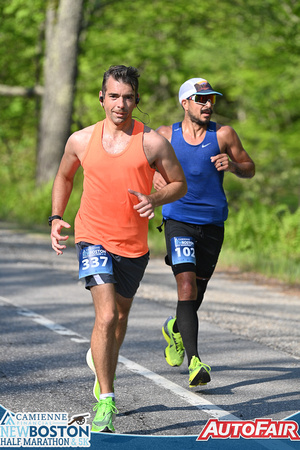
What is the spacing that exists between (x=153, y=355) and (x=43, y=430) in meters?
2.30

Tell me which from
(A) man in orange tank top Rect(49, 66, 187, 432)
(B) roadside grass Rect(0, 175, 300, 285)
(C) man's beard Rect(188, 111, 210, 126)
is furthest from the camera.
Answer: (B) roadside grass Rect(0, 175, 300, 285)

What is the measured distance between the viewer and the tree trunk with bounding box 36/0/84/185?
21.1 metres

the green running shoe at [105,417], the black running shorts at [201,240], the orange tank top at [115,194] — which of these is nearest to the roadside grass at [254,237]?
the black running shorts at [201,240]

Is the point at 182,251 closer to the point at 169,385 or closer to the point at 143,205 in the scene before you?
the point at 169,385

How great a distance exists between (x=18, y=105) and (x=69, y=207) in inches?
641

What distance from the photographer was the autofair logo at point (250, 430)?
4.78 meters

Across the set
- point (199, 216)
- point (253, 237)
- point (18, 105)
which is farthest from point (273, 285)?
point (18, 105)

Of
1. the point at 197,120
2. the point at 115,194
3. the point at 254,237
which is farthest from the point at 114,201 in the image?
the point at 254,237

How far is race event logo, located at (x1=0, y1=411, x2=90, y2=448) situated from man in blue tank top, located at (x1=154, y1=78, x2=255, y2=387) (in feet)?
5.15

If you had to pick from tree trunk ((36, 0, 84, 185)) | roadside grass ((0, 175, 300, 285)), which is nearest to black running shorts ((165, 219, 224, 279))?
roadside grass ((0, 175, 300, 285))

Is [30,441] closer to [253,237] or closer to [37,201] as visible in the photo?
[253,237]

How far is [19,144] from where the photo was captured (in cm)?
3450

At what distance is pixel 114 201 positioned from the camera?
489 centimetres

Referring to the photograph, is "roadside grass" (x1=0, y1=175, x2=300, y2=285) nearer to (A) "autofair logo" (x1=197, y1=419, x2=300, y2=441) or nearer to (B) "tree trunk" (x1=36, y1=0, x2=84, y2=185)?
(B) "tree trunk" (x1=36, y1=0, x2=84, y2=185)
